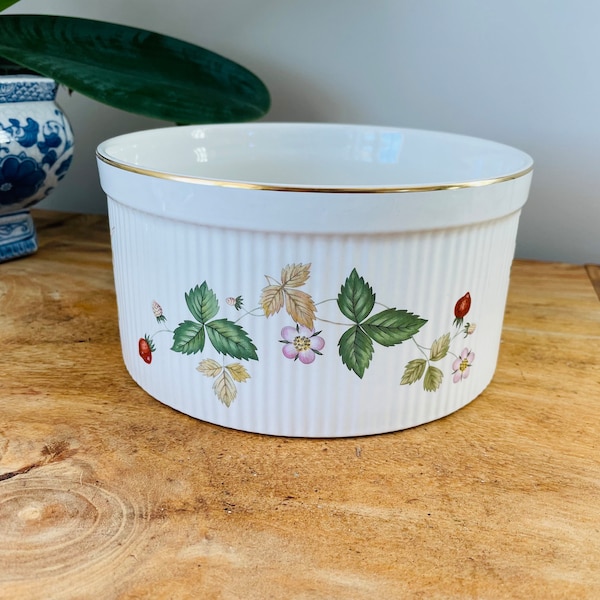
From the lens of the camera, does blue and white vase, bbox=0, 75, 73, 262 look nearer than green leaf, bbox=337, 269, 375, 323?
No

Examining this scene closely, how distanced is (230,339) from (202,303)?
3cm

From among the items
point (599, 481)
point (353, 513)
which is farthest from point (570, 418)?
point (353, 513)

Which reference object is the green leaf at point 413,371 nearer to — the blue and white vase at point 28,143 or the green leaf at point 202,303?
the green leaf at point 202,303

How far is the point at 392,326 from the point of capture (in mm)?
346

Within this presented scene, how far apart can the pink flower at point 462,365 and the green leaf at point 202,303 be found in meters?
0.15

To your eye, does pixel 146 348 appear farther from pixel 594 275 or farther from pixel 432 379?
pixel 594 275

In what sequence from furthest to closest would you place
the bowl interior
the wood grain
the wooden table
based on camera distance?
1. the wood grain
2. the bowl interior
3. the wooden table

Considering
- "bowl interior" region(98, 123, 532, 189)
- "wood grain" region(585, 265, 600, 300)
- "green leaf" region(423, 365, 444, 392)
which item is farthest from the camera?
"wood grain" region(585, 265, 600, 300)

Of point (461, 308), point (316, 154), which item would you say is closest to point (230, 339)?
point (461, 308)

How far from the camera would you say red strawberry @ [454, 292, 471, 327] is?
36 centimetres

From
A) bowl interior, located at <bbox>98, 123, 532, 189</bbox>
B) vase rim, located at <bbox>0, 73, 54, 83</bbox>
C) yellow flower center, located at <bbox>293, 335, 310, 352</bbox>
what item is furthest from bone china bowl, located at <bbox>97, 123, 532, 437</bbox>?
vase rim, located at <bbox>0, 73, 54, 83</bbox>

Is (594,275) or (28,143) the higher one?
(28,143)

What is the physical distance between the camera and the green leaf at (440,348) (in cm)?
36

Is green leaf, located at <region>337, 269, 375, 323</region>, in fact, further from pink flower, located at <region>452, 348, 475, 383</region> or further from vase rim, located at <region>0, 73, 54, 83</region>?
vase rim, located at <region>0, 73, 54, 83</region>
